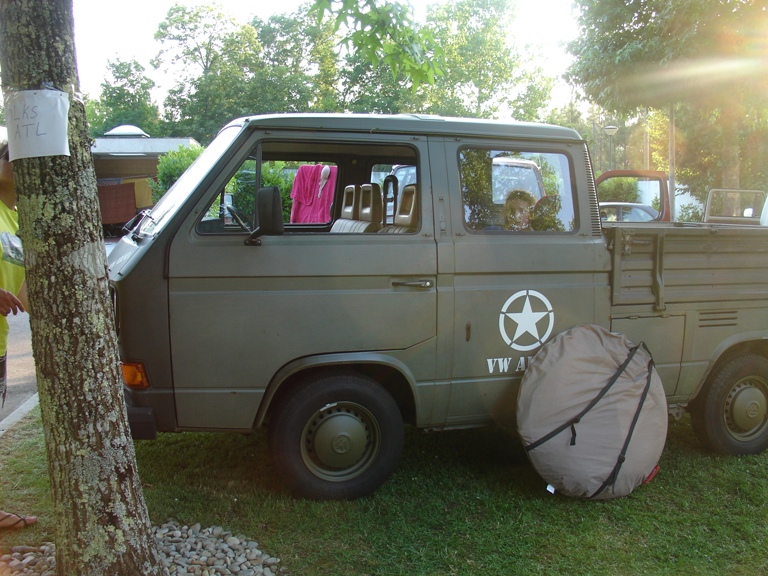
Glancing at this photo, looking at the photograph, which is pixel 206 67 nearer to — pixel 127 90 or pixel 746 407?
pixel 127 90

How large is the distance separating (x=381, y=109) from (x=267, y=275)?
4193 cm

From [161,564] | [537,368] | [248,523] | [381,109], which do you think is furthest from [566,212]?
[381,109]

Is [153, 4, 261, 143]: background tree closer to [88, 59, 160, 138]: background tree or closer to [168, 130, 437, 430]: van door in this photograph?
[88, 59, 160, 138]: background tree

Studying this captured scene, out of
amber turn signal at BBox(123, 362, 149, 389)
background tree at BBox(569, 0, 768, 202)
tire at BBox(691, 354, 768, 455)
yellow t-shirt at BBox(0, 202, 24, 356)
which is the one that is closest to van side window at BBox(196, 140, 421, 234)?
amber turn signal at BBox(123, 362, 149, 389)

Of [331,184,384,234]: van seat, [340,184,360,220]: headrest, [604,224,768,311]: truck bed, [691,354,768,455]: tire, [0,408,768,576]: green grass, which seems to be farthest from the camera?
[340,184,360,220]: headrest

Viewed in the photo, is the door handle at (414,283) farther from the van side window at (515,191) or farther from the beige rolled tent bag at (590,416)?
the beige rolled tent bag at (590,416)

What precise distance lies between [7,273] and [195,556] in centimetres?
174

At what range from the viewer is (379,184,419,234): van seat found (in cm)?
411

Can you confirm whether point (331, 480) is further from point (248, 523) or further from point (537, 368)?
point (537, 368)

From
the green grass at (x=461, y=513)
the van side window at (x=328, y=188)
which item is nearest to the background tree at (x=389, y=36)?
the van side window at (x=328, y=188)

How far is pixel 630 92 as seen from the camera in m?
17.2

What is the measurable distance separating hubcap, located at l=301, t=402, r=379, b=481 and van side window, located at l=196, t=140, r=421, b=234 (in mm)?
1124

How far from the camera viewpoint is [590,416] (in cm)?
409

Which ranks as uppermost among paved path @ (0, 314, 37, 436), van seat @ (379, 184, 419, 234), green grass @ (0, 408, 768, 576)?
van seat @ (379, 184, 419, 234)
